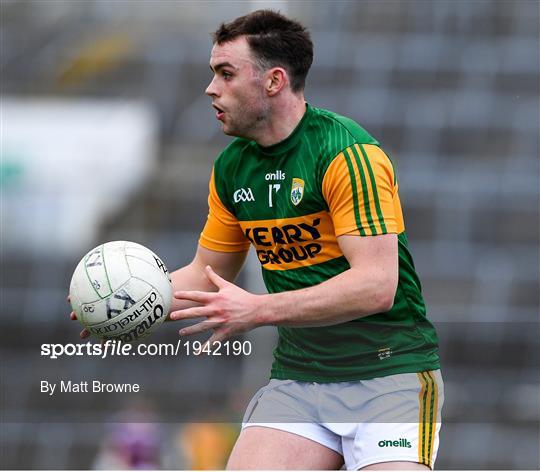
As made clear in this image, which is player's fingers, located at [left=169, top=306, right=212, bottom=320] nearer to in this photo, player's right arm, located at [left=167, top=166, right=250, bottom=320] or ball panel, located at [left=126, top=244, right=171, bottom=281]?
ball panel, located at [left=126, top=244, right=171, bottom=281]

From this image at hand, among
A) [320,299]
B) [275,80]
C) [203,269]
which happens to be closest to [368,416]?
[320,299]

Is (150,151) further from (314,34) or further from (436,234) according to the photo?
(436,234)

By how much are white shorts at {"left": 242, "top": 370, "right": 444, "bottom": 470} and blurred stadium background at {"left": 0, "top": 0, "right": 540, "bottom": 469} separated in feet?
11.0

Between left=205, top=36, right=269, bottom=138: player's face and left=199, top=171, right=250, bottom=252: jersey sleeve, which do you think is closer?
left=205, top=36, right=269, bottom=138: player's face

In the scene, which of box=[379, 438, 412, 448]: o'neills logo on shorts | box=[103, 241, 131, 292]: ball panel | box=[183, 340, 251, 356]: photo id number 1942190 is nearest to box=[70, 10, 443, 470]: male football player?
box=[379, 438, 412, 448]: o'neills logo on shorts

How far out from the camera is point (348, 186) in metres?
3.18

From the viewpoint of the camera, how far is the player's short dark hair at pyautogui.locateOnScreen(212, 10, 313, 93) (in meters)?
3.45

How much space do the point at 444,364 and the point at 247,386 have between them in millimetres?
1775

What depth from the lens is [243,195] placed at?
3.50 m

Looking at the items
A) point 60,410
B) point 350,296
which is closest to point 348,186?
point 350,296

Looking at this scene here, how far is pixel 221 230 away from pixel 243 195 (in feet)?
0.77

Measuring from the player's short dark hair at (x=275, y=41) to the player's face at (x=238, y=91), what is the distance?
0.03 m

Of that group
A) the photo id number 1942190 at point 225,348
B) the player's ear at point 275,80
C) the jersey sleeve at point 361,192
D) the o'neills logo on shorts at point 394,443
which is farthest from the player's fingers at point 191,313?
the photo id number 1942190 at point 225,348

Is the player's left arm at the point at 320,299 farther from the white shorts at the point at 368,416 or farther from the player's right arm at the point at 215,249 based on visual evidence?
the player's right arm at the point at 215,249
